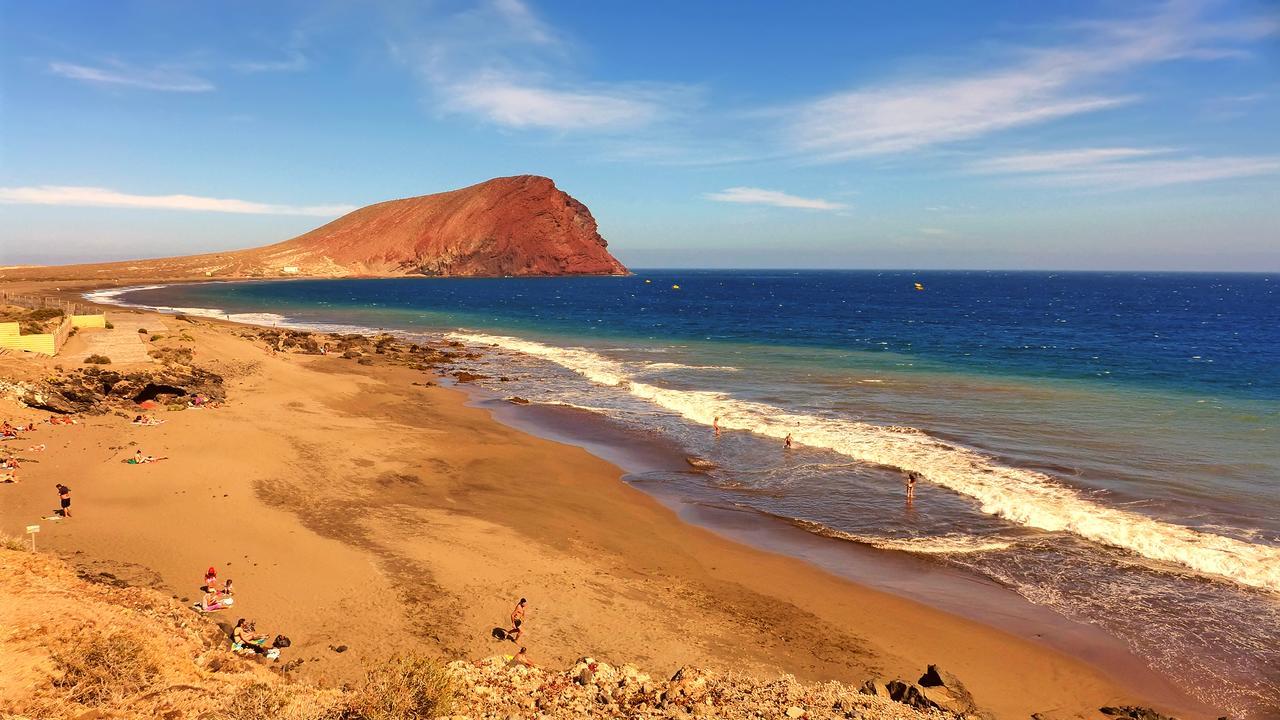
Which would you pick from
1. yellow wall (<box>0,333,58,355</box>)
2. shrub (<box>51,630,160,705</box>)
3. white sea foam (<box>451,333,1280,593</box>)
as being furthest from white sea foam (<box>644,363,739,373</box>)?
shrub (<box>51,630,160,705</box>)

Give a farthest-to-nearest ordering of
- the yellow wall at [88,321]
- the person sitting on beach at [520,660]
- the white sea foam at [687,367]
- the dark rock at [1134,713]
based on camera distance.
A: the white sea foam at [687,367] < the yellow wall at [88,321] < the person sitting on beach at [520,660] < the dark rock at [1134,713]

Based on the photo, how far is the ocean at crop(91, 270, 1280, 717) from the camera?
1350 centimetres

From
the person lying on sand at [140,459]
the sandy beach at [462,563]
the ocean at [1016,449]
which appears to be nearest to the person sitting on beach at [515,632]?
the sandy beach at [462,563]

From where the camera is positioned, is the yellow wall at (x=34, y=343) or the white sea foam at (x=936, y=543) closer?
the white sea foam at (x=936, y=543)

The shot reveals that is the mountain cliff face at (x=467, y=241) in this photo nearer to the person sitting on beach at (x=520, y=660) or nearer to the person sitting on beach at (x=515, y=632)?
the person sitting on beach at (x=515, y=632)

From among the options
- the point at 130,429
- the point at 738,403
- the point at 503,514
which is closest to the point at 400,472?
the point at 503,514

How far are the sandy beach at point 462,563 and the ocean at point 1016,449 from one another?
261 centimetres

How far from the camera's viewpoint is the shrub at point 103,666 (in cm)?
753

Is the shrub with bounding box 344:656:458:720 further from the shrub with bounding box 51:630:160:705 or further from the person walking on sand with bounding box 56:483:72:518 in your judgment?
the person walking on sand with bounding box 56:483:72:518

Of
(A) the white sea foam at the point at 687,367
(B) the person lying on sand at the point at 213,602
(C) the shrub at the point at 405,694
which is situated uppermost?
(A) the white sea foam at the point at 687,367

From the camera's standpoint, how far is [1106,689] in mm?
10539

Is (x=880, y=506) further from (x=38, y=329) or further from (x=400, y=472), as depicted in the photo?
(x=38, y=329)

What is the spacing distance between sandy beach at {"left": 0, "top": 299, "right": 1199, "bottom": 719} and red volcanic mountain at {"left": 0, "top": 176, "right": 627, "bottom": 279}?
16745 cm

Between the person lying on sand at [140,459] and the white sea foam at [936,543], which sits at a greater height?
the person lying on sand at [140,459]
